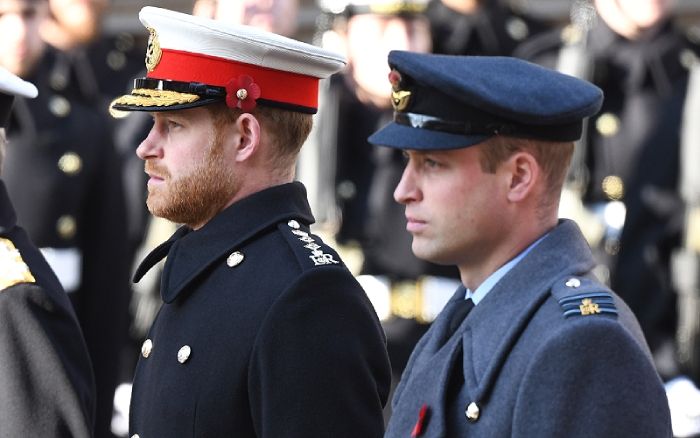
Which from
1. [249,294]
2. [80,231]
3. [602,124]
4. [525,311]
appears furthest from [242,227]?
[602,124]

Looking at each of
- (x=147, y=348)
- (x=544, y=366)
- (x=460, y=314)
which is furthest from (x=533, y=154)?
(x=147, y=348)

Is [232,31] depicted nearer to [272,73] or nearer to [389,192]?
[272,73]

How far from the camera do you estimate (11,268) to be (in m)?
4.05

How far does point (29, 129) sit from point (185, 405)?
3.50 meters

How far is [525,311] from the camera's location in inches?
126

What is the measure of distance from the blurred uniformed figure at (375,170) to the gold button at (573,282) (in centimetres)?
444

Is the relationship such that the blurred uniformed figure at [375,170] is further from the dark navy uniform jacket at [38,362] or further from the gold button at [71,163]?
the dark navy uniform jacket at [38,362]

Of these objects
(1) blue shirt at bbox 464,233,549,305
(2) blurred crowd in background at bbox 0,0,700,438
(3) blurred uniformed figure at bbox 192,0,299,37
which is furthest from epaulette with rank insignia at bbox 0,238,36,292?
(3) blurred uniformed figure at bbox 192,0,299,37

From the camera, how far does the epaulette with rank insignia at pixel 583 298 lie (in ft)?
10.2

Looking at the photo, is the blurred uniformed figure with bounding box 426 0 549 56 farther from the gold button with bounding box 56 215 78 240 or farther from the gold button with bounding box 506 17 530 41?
the gold button with bounding box 56 215 78 240

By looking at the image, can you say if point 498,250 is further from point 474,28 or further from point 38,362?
point 474,28

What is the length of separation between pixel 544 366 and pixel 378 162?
5.39m

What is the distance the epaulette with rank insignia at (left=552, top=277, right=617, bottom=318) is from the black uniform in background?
3642 mm

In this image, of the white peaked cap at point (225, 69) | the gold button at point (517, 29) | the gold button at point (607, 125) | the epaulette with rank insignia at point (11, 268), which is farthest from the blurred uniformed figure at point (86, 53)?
the white peaked cap at point (225, 69)
